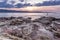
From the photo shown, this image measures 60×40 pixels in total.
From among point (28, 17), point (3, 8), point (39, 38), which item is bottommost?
point (39, 38)

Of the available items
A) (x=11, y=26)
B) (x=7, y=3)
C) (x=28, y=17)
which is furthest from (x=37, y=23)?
(x=7, y=3)

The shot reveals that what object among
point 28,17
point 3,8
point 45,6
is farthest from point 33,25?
point 3,8

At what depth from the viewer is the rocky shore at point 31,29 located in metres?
0.97

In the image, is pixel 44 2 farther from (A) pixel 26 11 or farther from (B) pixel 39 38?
(B) pixel 39 38

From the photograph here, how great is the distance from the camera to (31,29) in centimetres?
111

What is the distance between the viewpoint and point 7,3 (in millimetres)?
1427

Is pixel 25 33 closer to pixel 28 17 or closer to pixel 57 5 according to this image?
pixel 28 17

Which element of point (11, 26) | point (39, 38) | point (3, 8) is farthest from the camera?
point (3, 8)

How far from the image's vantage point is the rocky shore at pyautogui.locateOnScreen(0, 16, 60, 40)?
97 centimetres

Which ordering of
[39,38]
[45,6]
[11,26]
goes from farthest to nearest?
1. [45,6]
2. [11,26]
3. [39,38]

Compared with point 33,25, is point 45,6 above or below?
above

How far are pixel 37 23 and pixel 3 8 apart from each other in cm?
51

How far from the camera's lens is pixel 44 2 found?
137 cm

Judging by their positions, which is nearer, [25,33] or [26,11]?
[25,33]
